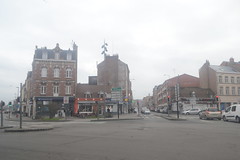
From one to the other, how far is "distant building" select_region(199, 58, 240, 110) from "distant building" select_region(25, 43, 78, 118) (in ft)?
123

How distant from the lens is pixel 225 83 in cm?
5516

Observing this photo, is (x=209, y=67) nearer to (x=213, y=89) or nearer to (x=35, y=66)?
(x=213, y=89)

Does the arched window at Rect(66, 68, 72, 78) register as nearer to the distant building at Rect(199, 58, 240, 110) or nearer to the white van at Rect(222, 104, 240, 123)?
the white van at Rect(222, 104, 240, 123)

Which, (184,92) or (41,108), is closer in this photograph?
(41,108)

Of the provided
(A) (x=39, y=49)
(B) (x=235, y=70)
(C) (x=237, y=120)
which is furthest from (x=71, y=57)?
(B) (x=235, y=70)

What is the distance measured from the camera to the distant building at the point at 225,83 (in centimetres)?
5472

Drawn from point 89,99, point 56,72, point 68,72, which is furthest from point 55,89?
point 89,99

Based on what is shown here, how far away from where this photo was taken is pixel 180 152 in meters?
7.04

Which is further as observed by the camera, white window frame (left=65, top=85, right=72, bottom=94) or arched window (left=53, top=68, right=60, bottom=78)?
white window frame (left=65, top=85, right=72, bottom=94)

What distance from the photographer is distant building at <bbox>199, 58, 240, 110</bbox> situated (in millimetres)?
54719

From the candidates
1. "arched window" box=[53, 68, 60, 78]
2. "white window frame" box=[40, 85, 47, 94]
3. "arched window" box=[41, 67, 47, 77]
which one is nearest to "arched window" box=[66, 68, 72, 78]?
"arched window" box=[53, 68, 60, 78]

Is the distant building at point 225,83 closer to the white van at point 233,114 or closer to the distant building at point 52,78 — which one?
the white van at point 233,114

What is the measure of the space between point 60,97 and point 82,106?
5224mm

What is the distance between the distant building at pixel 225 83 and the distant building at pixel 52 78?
37538 millimetres
